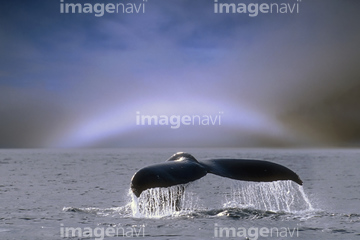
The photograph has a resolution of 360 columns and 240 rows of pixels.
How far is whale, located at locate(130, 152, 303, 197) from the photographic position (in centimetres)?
916

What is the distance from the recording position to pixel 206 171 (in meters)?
10.2

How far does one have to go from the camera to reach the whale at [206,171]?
9.16m

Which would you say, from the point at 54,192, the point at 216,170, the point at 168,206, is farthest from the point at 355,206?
the point at 54,192

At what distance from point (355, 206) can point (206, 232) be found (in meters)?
8.05
